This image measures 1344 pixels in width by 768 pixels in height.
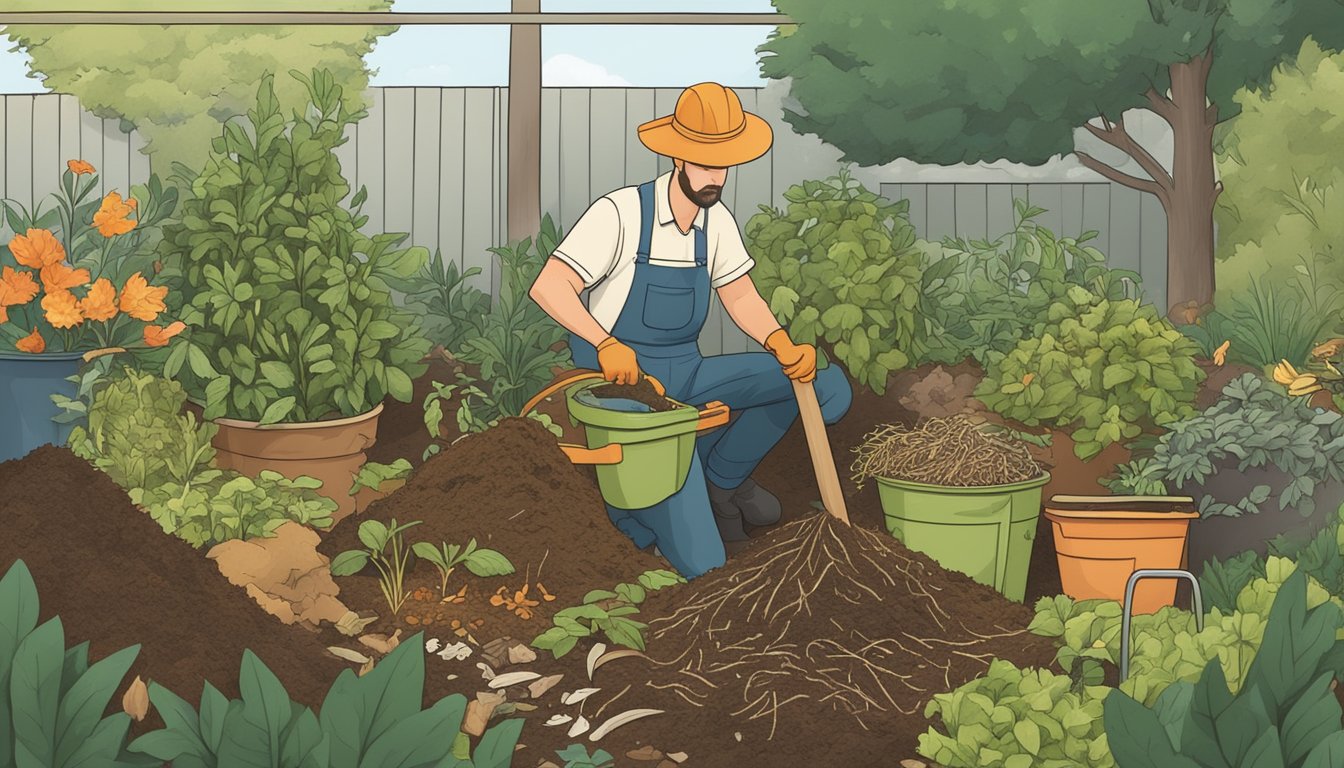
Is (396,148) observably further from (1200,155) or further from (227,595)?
(1200,155)

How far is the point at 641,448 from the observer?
4.46m

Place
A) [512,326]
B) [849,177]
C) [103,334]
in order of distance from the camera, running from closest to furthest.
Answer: [103,334], [512,326], [849,177]

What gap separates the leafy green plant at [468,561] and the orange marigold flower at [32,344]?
1.59 metres

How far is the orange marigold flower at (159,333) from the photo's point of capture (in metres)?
4.71

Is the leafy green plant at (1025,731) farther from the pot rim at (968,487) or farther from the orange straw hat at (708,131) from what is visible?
the orange straw hat at (708,131)

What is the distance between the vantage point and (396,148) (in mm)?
6043

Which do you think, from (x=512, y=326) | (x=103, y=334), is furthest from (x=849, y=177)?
(x=103, y=334)

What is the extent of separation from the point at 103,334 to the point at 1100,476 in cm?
339

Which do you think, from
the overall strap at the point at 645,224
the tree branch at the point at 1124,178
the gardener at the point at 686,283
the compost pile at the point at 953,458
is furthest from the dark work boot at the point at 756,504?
the tree branch at the point at 1124,178

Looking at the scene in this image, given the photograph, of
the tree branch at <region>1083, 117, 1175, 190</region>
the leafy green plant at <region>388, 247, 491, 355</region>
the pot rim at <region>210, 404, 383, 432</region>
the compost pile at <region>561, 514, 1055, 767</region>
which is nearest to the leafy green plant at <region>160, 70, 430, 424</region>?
the pot rim at <region>210, 404, 383, 432</region>

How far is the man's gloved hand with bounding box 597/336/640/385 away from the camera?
459cm

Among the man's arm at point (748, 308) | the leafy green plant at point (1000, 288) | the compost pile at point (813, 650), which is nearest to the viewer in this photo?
the compost pile at point (813, 650)

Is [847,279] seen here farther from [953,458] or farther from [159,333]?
[159,333]

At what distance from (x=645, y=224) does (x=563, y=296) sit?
1.22ft
